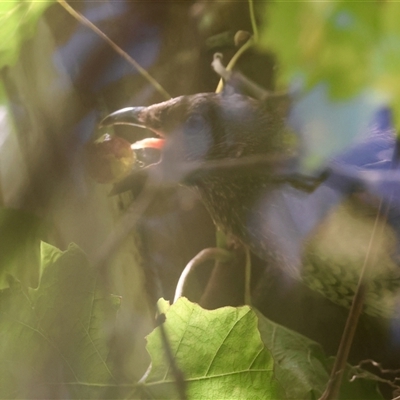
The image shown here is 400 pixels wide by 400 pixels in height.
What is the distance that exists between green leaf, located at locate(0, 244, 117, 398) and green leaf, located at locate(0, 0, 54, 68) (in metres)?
0.19

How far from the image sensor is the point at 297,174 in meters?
0.30

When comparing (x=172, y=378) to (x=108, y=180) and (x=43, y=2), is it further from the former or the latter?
(x=43, y=2)

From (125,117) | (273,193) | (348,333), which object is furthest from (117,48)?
(348,333)

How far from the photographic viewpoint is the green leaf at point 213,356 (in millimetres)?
295

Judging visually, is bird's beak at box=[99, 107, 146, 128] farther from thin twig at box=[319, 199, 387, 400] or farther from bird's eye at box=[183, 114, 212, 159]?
thin twig at box=[319, 199, 387, 400]

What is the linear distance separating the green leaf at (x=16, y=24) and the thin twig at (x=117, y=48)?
20mm

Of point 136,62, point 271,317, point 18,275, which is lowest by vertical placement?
point 271,317

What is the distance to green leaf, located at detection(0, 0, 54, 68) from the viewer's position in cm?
35

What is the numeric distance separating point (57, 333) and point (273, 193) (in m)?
0.20

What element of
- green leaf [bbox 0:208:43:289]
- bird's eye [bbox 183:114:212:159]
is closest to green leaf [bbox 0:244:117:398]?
green leaf [bbox 0:208:43:289]

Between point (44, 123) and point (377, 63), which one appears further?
point (44, 123)

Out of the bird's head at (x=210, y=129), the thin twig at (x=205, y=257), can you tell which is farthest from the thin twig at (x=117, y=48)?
the thin twig at (x=205, y=257)

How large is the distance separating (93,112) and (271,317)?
24 centimetres

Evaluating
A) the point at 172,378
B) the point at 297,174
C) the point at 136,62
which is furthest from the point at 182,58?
the point at 172,378
